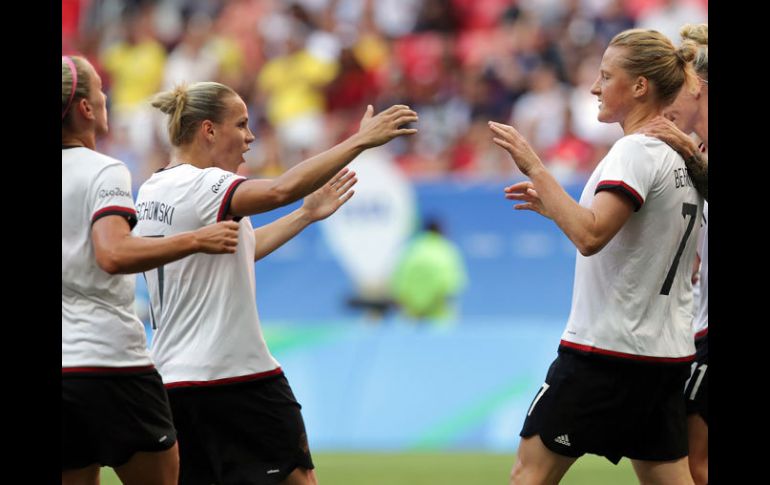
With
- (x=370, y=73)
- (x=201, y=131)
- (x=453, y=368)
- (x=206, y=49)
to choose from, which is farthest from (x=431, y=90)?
(x=201, y=131)

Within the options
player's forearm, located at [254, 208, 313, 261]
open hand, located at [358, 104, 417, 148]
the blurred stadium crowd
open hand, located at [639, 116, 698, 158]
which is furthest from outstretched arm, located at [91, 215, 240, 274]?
the blurred stadium crowd

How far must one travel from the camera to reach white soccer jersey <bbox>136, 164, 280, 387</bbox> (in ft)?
16.1

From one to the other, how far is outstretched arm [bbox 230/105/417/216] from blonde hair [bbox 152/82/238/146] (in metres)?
0.58

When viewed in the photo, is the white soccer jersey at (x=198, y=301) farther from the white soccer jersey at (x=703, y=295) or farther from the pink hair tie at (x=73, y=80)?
the white soccer jersey at (x=703, y=295)

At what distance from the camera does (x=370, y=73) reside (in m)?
14.5

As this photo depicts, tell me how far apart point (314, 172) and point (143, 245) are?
0.74 m

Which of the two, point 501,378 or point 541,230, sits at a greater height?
point 541,230

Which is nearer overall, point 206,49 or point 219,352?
point 219,352

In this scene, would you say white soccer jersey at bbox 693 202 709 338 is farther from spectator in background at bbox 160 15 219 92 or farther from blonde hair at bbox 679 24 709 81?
spectator in background at bbox 160 15 219 92

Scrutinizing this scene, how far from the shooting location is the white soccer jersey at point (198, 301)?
489cm

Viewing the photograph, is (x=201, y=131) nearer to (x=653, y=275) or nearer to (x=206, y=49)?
(x=653, y=275)

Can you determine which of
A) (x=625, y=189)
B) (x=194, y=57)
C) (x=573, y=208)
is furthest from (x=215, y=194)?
(x=194, y=57)

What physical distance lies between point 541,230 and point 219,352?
6721 millimetres

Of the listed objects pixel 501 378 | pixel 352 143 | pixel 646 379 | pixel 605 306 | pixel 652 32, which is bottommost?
pixel 501 378
